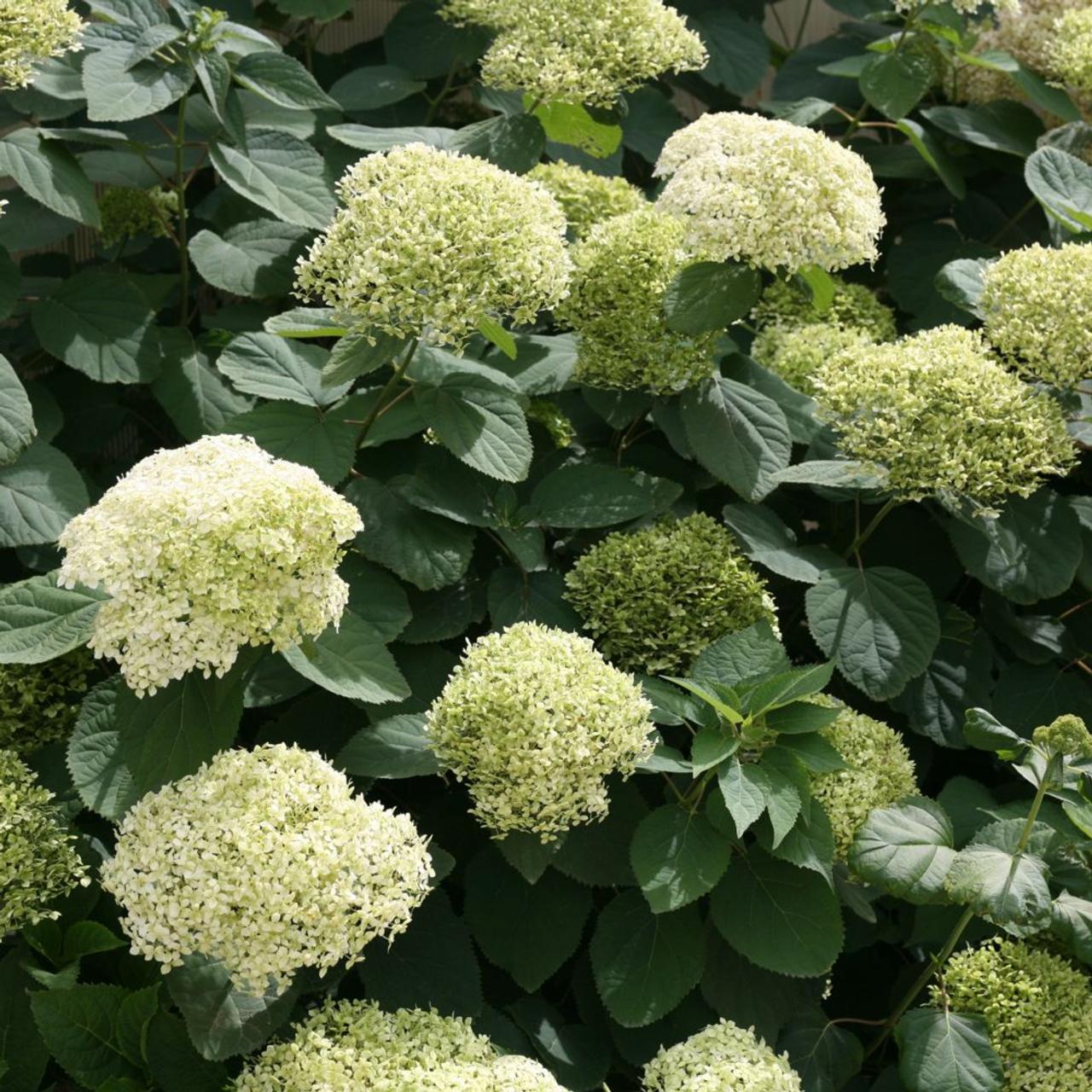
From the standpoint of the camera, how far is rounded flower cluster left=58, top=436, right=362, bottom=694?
1419mm

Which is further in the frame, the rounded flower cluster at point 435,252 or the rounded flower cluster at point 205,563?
the rounded flower cluster at point 435,252

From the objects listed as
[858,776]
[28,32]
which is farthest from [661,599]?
[28,32]

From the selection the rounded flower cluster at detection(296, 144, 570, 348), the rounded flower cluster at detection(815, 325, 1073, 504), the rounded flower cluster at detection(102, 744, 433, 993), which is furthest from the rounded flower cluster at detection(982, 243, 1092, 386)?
the rounded flower cluster at detection(102, 744, 433, 993)

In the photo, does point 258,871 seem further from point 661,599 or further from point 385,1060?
point 661,599

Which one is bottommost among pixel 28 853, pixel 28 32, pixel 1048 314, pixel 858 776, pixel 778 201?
pixel 858 776

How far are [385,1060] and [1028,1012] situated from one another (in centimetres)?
74

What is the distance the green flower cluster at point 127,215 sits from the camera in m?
2.31

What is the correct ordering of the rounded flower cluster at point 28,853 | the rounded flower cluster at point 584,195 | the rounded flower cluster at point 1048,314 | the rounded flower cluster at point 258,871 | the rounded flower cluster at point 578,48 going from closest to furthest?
the rounded flower cluster at point 258,871 < the rounded flower cluster at point 28,853 < the rounded flower cluster at point 1048,314 < the rounded flower cluster at point 578,48 < the rounded flower cluster at point 584,195

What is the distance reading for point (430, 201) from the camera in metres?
1.71

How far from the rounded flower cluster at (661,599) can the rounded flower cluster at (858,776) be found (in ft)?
0.54

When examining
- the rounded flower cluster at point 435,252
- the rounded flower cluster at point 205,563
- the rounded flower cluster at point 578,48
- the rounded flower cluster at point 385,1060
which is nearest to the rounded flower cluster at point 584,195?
the rounded flower cluster at point 578,48

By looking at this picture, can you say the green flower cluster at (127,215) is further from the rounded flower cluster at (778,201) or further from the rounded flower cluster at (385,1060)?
the rounded flower cluster at (385,1060)

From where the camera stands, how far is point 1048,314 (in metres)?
2.01

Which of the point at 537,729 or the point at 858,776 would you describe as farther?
the point at 858,776
